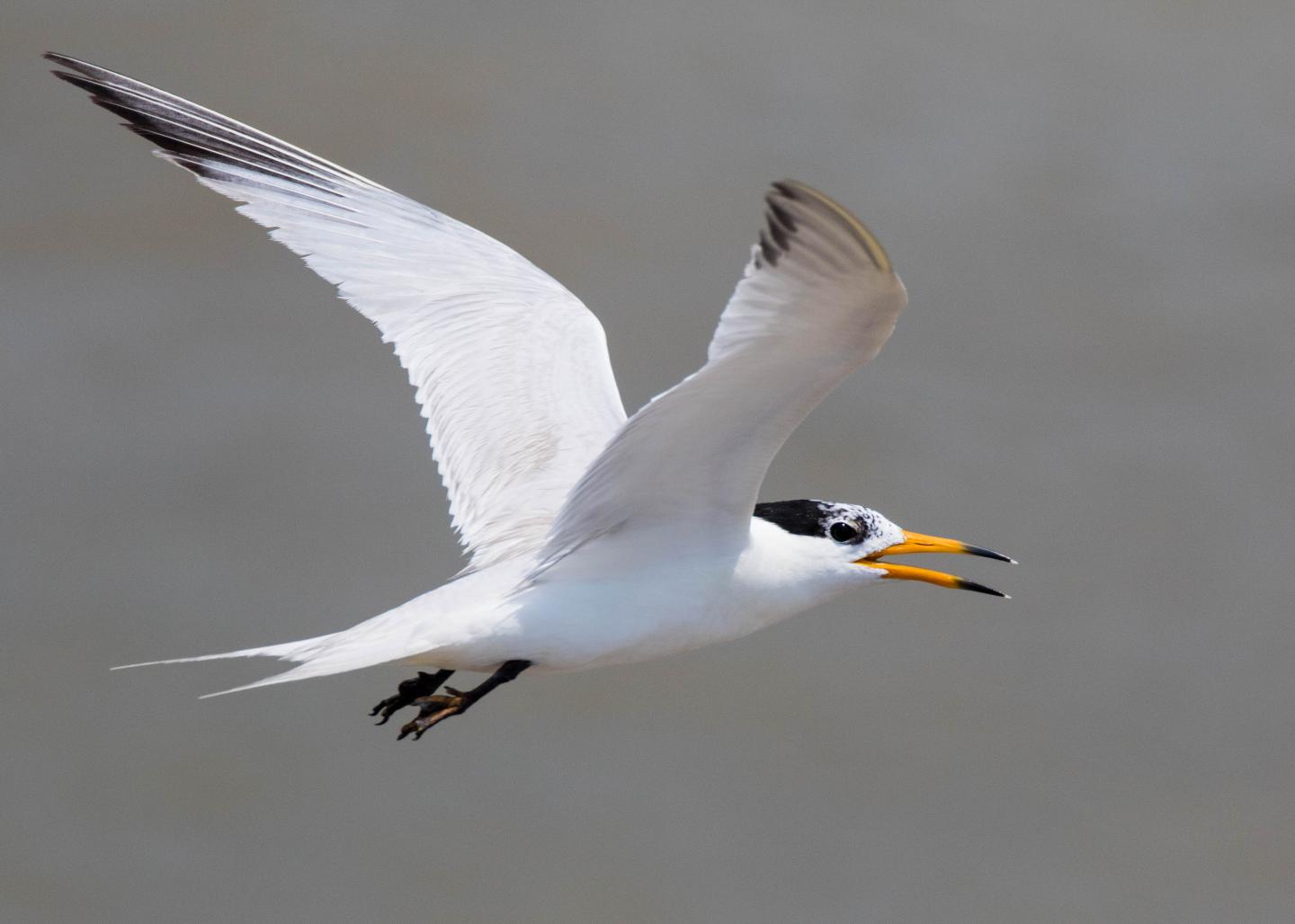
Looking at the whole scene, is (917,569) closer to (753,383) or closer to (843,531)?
(843,531)

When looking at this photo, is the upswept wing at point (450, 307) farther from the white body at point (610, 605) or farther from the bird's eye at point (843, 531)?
the bird's eye at point (843, 531)

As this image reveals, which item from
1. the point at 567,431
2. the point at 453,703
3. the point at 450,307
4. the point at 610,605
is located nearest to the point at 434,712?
the point at 453,703

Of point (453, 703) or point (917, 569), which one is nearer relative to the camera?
point (453, 703)

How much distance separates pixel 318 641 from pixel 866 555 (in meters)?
1.12

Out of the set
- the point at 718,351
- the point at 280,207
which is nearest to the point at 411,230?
the point at 280,207

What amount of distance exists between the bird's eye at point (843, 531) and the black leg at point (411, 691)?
804 millimetres

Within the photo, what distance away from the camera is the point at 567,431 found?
165 inches

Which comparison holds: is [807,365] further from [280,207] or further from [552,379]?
[280,207]

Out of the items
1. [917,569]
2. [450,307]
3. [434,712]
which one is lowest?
[434,712]

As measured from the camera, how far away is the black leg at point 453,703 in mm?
3512

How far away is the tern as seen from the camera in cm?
298

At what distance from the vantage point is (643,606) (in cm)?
362

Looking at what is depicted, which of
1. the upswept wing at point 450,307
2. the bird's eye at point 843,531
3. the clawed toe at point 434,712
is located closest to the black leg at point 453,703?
the clawed toe at point 434,712

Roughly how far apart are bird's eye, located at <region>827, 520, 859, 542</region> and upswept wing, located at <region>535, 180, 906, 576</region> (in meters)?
0.30
